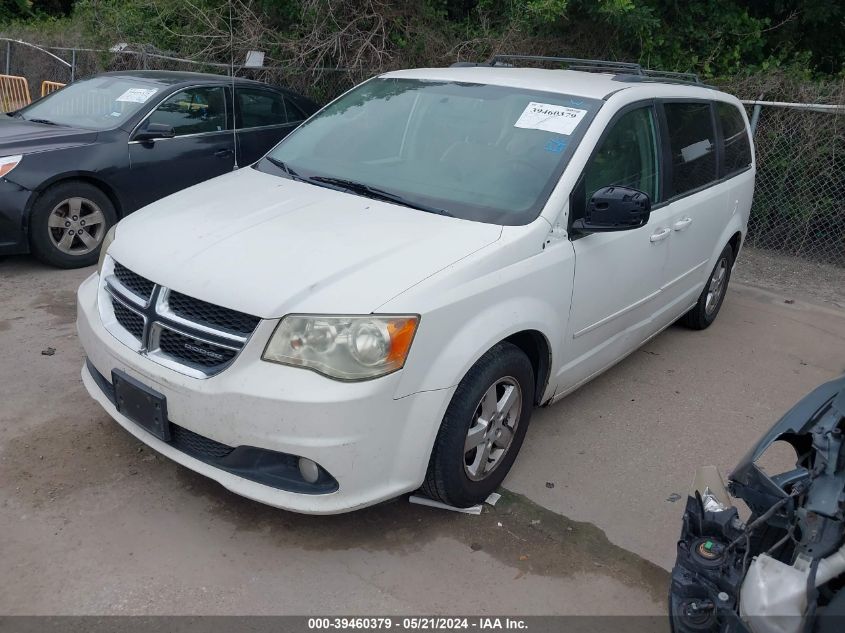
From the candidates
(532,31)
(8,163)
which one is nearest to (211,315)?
(8,163)

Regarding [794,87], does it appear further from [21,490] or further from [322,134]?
[21,490]

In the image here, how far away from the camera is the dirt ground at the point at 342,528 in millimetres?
2914

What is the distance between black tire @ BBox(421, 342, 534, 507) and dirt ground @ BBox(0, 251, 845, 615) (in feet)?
0.50

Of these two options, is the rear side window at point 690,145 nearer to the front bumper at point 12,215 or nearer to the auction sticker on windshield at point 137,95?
the auction sticker on windshield at point 137,95

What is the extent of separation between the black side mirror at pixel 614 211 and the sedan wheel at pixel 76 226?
4354 millimetres

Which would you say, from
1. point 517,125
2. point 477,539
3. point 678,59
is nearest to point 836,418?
point 477,539

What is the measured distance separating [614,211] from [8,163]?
4631 millimetres

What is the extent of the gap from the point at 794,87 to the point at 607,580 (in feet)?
21.8

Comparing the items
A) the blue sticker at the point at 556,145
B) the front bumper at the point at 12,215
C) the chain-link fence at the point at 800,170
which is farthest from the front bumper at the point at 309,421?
the chain-link fence at the point at 800,170

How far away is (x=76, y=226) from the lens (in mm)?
6273

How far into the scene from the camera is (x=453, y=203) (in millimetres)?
3627

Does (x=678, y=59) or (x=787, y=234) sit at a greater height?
(x=678, y=59)

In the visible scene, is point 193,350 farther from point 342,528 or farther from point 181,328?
point 342,528

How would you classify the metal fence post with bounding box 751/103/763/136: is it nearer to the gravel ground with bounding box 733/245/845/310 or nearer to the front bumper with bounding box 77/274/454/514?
the gravel ground with bounding box 733/245/845/310
